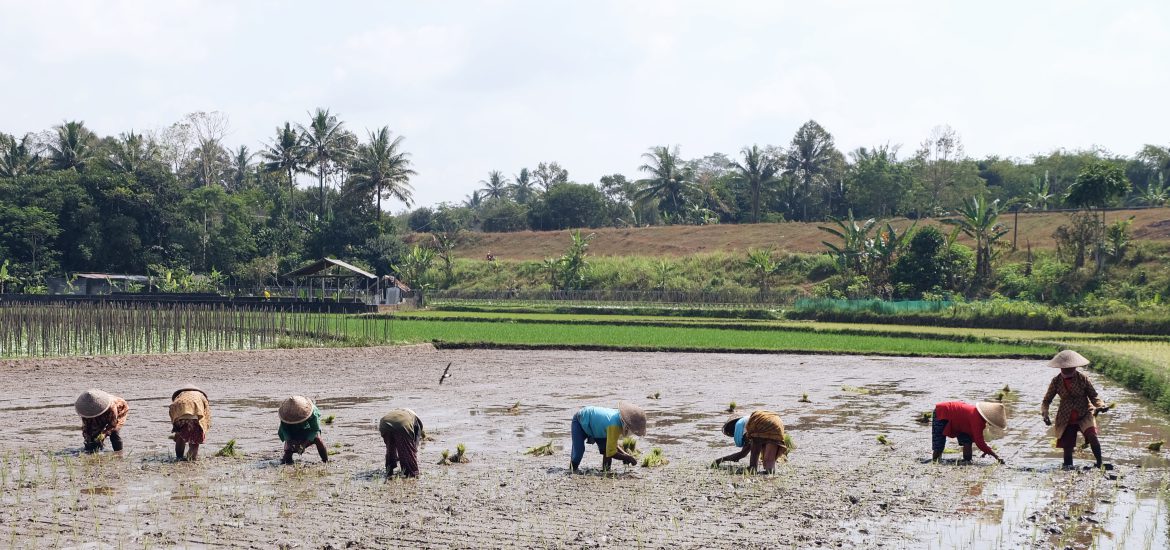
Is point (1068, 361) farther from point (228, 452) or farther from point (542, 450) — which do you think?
point (228, 452)

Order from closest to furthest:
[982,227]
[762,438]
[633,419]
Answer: [633,419] < [762,438] < [982,227]

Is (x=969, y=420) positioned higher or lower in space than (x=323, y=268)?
lower

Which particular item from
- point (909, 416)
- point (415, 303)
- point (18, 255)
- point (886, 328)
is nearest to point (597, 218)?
point (415, 303)

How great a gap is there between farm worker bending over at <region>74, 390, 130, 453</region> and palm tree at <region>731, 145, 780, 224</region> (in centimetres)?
6860

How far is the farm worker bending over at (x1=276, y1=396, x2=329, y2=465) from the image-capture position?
1038 cm

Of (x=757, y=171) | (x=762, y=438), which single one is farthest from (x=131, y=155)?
(x=762, y=438)

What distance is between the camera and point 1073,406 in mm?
10828

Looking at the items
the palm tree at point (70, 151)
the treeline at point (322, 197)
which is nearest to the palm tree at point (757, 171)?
the treeline at point (322, 197)

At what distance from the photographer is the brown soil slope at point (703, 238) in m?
58.6

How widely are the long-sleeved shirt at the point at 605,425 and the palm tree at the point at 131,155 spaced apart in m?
63.4

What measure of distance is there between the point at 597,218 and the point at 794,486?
77.6 meters

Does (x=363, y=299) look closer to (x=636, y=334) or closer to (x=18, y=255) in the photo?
(x=636, y=334)

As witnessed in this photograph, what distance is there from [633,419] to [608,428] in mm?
290

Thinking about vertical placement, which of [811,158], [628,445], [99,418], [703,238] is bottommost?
[628,445]
